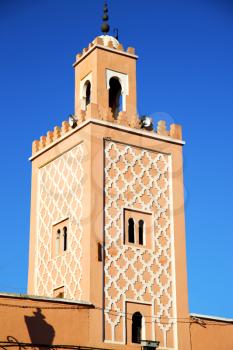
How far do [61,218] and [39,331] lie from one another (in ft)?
15.0

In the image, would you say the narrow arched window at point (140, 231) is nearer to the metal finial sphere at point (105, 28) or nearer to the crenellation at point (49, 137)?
the crenellation at point (49, 137)

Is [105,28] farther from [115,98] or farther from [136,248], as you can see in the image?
[136,248]

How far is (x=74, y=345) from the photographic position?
19.9 metres

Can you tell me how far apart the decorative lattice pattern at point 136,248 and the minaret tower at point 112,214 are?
0.10ft

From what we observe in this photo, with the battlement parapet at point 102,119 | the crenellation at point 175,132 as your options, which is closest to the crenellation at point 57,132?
the battlement parapet at point 102,119

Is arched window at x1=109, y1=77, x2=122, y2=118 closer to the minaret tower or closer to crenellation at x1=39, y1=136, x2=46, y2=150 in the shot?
the minaret tower

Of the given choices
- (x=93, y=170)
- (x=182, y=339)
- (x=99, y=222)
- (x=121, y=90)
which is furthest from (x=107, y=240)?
(x=121, y=90)

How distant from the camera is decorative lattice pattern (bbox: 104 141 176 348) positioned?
21.3 metres

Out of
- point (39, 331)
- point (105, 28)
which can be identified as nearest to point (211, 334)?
point (39, 331)

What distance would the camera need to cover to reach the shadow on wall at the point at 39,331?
1933 cm

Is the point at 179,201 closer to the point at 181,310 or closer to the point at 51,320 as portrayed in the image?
the point at 181,310

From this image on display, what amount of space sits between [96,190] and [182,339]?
4.94 metres

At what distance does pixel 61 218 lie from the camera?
911 inches

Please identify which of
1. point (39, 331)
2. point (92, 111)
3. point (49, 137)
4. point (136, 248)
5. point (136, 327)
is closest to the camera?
point (39, 331)
